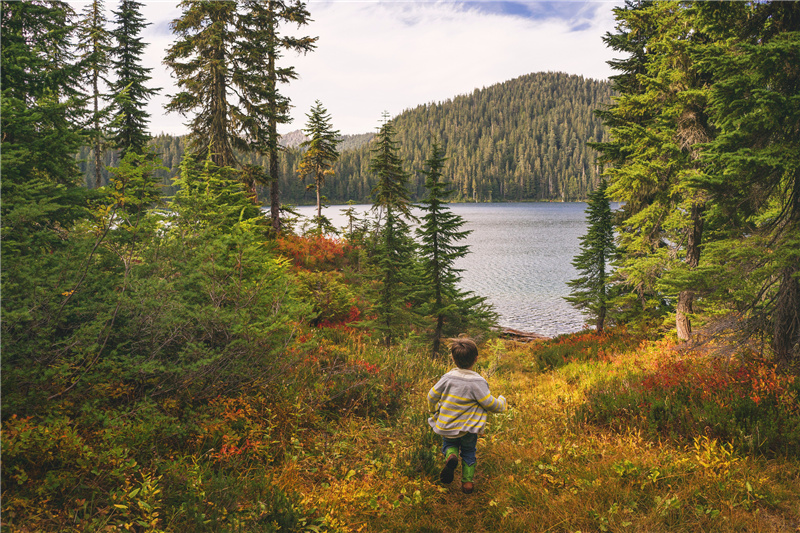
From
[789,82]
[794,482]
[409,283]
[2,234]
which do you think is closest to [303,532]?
[2,234]

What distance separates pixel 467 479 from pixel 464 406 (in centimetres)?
77

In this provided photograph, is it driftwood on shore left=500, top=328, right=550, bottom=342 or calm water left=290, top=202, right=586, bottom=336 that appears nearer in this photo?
driftwood on shore left=500, top=328, right=550, bottom=342

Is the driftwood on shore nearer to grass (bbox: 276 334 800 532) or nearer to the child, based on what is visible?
grass (bbox: 276 334 800 532)

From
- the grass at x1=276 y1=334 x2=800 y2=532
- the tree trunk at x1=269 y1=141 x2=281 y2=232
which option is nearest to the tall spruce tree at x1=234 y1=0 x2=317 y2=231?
the tree trunk at x1=269 y1=141 x2=281 y2=232

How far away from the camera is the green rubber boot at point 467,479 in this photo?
157 inches

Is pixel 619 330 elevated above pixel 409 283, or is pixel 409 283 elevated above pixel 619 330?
pixel 409 283

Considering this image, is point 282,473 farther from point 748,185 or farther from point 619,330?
point 619,330

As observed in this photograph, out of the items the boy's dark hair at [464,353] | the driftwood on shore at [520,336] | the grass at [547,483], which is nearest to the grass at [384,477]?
the grass at [547,483]

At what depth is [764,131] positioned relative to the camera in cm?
613

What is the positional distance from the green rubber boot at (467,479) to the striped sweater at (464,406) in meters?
0.38

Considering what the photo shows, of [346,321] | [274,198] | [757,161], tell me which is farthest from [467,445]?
[274,198]

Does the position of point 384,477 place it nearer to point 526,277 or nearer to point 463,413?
point 463,413

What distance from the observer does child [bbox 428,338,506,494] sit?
410 centimetres

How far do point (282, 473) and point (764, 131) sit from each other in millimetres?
8697
